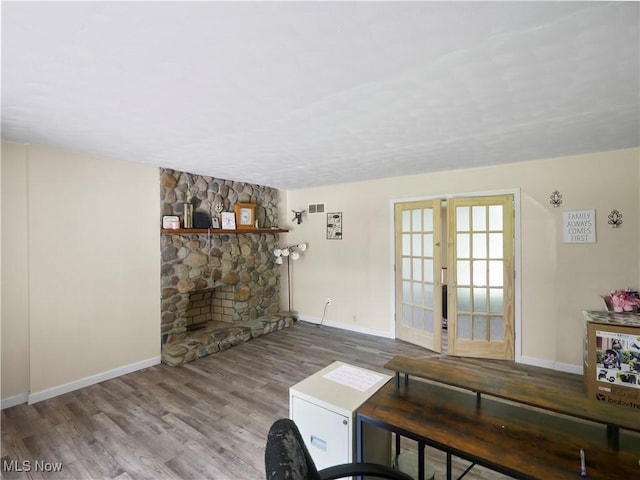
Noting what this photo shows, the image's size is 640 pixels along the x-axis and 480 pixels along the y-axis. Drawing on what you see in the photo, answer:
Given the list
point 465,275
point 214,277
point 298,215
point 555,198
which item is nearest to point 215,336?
point 214,277

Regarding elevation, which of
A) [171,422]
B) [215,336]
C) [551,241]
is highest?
[551,241]

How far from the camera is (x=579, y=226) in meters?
3.17

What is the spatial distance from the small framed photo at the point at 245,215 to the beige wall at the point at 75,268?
1173 millimetres

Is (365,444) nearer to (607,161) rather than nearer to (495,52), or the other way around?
(495,52)

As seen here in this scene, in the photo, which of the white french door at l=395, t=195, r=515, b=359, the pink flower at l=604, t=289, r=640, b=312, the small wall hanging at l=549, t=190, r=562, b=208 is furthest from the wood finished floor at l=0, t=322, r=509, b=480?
the small wall hanging at l=549, t=190, r=562, b=208

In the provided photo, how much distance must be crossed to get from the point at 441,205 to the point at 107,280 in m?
4.06

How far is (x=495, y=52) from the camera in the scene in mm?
1403

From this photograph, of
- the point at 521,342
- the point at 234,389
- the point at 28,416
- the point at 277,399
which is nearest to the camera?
the point at 28,416

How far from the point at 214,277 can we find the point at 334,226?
2.02 m

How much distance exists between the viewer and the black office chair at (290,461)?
0.84 m

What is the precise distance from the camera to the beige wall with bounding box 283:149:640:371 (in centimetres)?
300

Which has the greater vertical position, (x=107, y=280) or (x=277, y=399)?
(x=107, y=280)

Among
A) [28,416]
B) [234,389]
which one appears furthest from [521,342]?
[28,416]

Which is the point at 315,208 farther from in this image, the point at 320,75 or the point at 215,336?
the point at 320,75
